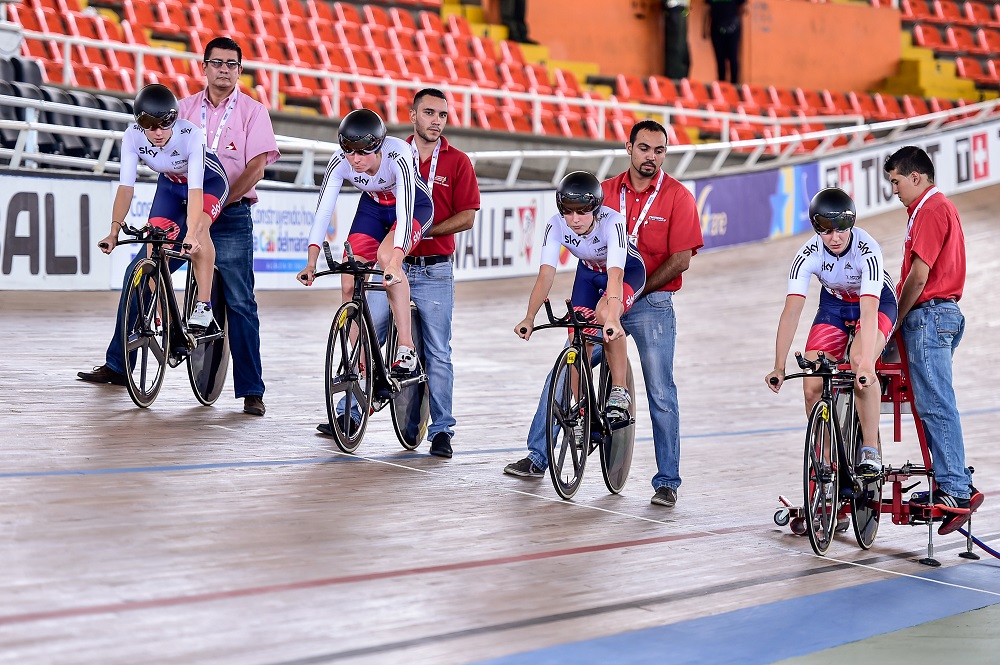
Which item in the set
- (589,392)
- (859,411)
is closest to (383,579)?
(589,392)

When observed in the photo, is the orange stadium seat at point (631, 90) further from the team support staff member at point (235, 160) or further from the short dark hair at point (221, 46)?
the short dark hair at point (221, 46)

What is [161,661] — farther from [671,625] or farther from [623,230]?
[623,230]

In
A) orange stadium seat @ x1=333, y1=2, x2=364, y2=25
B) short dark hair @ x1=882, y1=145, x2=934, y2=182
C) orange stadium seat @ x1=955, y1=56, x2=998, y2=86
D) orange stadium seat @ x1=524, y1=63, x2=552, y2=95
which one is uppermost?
orange stadium seat @ x1=955, y1=56, x2=998, y2=86

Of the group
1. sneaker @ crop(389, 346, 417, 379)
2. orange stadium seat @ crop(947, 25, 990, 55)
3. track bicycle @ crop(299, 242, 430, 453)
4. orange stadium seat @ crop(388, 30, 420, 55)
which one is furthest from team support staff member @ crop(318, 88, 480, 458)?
orange stadium seat @ crop(947, 25, 990, 55)

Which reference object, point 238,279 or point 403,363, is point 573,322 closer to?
point 403,363

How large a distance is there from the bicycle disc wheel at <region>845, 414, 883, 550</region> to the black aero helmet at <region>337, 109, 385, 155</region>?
2.35m

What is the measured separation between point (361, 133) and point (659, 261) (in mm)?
1431

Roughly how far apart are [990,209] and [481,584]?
1659 cm

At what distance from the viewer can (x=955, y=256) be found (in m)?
5.49

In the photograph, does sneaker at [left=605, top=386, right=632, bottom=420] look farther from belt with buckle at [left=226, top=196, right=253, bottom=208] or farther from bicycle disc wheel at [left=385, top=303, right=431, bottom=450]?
belt with buckle at [left=226, top=196, right=253, bottom=208]

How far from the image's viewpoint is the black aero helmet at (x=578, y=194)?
5.37 m

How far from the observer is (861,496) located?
527 centimetres

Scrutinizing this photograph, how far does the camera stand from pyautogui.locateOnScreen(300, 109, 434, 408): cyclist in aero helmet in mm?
5676

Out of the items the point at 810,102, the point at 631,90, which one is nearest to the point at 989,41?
the point at 810,102
